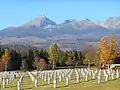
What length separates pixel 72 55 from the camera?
147 meters

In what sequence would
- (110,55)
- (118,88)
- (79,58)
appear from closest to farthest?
(118,88)
(110,55)
(79,58)

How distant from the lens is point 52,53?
113 m

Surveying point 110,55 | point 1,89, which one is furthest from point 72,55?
point 1,89

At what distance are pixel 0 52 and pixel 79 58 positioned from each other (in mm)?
35405

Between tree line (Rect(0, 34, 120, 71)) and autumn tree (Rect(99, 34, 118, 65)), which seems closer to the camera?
autumn tree (Rect(99, 34, 118, 65))

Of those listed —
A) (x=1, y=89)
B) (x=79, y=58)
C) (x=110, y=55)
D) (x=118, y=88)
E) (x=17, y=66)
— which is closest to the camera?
(x=118, y=88)

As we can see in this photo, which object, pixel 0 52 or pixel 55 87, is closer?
pixel 55 87

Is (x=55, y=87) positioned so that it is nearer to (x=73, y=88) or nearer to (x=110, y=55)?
(x=73, y=88)

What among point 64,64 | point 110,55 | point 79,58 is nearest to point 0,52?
point 64,64

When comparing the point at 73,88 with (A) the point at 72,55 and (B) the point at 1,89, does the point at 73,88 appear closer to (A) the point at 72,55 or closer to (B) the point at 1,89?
(B) the point at 1,89

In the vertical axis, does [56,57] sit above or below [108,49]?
below

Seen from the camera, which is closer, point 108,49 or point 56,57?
point 108,49

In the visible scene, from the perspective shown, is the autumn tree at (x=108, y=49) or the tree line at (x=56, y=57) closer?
the autumn tree at (x=108, y=49)

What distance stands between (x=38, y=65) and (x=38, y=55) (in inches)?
977
